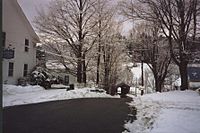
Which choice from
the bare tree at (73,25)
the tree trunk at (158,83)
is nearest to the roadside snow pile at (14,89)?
the bare tree at (73,25)

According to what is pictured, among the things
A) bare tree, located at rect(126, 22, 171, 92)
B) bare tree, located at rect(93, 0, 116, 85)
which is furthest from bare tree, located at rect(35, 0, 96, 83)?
bare tree, located at rect(126, 22, 171, 92)

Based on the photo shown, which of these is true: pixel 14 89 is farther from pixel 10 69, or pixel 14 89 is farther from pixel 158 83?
pixel 158 83

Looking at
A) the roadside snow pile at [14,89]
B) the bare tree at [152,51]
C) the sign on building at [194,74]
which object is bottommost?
the roadside snow pile at [14,89]

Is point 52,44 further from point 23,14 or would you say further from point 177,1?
point 177,1

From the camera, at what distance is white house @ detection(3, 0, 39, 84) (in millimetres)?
23469

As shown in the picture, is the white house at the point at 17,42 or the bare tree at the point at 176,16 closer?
the bare tree at the point at 176,16

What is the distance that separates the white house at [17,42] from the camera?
23.5 meters

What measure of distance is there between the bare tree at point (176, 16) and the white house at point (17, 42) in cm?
1023

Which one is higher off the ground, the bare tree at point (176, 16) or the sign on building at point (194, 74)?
the bare tree at point (176, 16)

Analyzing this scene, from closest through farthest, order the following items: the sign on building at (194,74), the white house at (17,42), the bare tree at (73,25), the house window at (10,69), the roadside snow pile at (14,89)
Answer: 1. the roadside snow pile at (14,89)
2. the white house at (17,42)
3. the house window at (10,69)
4. the bare tree at (73,25)
5. the sign on building at (194,74)

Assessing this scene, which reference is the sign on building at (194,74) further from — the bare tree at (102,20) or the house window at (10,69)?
the house window at (10,69)

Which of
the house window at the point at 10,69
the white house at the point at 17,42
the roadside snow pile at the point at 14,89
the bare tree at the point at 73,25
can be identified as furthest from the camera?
the bare tree at the point at 73,25

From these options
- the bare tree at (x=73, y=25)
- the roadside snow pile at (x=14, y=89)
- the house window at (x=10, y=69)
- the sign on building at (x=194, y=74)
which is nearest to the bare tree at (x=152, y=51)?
the bare tree at (x=73, y=25)

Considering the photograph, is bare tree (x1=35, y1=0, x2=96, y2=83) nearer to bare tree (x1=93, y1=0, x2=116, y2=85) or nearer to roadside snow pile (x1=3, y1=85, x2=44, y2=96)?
bare tree (x1=93, y1=0, x2=116, y2=85)
